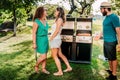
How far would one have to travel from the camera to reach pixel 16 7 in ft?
65.3

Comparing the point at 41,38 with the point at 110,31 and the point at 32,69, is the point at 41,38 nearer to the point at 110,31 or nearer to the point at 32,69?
the point at 32,69

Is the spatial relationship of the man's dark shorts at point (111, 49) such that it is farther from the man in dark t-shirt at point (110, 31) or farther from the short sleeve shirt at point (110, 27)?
the short sleeve shirt at point (110, 27)

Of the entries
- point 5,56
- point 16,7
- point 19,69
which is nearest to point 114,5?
point 16,7

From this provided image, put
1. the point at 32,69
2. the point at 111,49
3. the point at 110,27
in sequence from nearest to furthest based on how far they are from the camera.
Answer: the point at 110,27 → the point at 111,49 → the point at 32,69

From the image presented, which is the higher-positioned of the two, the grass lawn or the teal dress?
the teal dress

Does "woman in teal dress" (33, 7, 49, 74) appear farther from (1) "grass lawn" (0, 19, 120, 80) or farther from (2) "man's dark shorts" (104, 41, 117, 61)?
(2) "man's dark shorts" (104, 41, 117, 61)

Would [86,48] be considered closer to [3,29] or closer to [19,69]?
[19,69]

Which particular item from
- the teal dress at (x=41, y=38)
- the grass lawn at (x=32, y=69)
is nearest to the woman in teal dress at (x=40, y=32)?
the teal dress at (x=41, y=38)

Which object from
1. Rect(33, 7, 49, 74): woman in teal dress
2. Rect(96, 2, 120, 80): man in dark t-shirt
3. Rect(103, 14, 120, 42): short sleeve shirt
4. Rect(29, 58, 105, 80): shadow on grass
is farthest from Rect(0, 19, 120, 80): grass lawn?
Rect(103, 14, 120, 42): short sleeve shirt

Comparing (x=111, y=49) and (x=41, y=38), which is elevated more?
(x=41, y=38)

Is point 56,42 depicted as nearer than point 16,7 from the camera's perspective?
Yes

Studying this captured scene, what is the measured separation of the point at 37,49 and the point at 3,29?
653 inches

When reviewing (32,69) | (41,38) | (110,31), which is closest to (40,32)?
(41,38)

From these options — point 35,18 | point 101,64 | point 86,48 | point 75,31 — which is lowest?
point 101,64
